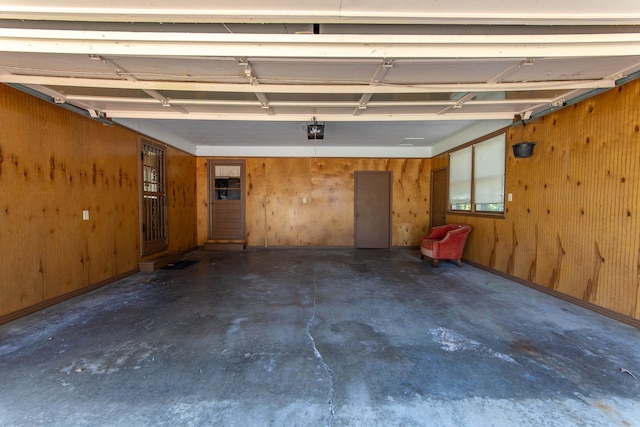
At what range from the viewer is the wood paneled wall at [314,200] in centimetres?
716

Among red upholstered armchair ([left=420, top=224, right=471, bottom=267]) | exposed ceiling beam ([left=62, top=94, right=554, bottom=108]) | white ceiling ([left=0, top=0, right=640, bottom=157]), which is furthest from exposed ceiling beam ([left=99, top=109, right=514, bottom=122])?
red upholstered armchair ([left=420, top=224, right=471, bottom=267])

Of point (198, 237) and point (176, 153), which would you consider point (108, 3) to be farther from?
point (198, 237)

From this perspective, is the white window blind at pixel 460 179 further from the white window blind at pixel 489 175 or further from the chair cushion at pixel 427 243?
the chair cushion at pixel 427 243

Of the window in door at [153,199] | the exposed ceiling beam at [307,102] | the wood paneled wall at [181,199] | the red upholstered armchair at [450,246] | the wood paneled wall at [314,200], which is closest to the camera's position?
the exposed ceiling beam at [307,102]

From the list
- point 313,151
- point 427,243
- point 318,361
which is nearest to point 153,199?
point 313,151

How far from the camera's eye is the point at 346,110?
3.91m

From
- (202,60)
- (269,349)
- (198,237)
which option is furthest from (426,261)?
(198,237)

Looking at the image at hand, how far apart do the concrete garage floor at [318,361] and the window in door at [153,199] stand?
61.2 inches

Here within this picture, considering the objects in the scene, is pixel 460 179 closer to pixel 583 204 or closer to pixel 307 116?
pixel 583 204

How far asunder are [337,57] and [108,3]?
1.54 m

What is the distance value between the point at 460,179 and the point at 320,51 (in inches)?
184

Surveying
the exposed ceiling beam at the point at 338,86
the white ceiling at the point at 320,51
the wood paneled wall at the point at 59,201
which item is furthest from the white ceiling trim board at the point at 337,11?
the wood paneled wall at the point at 59,201

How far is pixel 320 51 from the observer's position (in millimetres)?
2154

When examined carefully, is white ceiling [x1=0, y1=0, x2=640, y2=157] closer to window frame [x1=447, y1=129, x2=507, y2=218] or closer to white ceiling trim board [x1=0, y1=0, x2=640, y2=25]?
white ceiling trim board [x1=0, y1=0, x2=640, y2=25]
